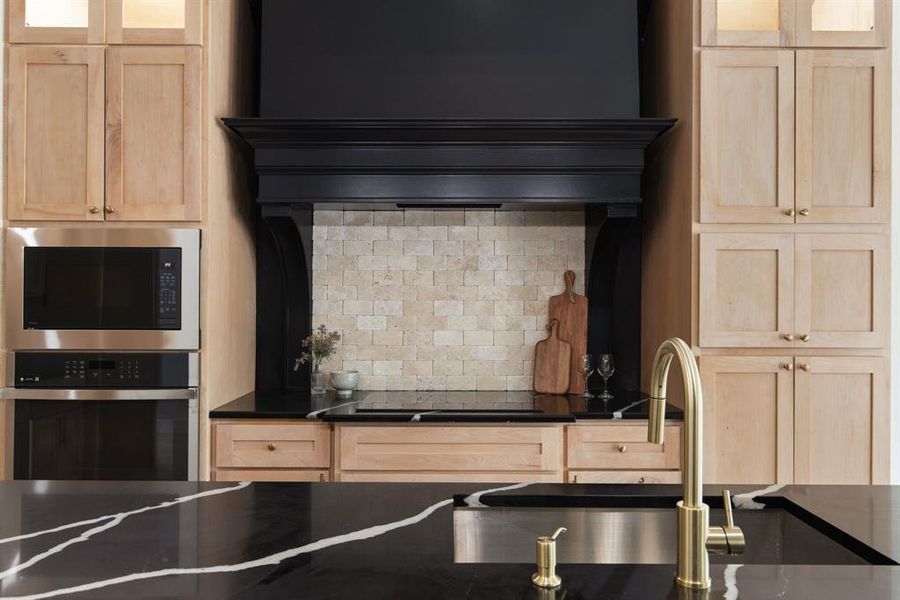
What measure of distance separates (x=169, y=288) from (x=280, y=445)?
70 centimetres

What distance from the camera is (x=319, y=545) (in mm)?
1132

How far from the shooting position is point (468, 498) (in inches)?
55.2

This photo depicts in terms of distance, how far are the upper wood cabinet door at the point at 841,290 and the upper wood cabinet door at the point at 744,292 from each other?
0.20 ft

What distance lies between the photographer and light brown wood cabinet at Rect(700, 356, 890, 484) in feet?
8.47

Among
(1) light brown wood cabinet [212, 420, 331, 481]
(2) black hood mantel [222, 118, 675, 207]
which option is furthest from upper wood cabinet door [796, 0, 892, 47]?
(1) light brown wood cabinet [212, 420, 331, 481]

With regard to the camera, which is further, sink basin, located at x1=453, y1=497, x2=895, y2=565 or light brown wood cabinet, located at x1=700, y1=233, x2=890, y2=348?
light brown wood cabinet, located at x1=700, y1=233, x2=890, y2=348

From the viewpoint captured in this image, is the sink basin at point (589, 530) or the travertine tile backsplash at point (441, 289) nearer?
the sink basin at point (589, 530)

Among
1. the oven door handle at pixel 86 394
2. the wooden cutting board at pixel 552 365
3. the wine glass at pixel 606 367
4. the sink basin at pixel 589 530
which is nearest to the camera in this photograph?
the sink basin at pixel 589 530

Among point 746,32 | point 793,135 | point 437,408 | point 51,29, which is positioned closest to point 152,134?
point 51,29

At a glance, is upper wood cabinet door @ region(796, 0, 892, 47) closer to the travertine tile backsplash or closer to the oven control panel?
the travertine tile backsplash

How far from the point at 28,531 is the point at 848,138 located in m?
2.74

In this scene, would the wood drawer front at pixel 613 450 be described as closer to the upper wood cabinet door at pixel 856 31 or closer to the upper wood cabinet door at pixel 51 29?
the upper wood cabinet door at pixel 856 31

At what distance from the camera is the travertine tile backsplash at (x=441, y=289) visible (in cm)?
326

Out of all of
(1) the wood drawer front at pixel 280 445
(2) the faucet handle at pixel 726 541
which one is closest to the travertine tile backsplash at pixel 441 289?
(1) the wood drawer front at pixel 280 445
